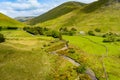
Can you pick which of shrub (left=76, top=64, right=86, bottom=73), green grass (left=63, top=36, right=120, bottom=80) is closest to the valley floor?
green grass (left=63, top=36, right=120, bottom=80)

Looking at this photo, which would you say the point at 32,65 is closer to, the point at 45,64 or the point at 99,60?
the point at 45,64

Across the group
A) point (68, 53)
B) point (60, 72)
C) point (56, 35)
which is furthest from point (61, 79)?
point (56, 35)

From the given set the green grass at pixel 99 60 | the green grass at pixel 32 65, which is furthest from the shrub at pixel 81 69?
the green grass at pixel 99 60

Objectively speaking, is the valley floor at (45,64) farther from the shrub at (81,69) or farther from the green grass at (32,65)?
the shrub at (81,69)

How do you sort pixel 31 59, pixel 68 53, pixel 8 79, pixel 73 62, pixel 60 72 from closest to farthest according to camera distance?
1. pixel 8 79
2. pixel 60 72
3. pixel 31 59
4. pixel 73 62
5. pixel 68 53

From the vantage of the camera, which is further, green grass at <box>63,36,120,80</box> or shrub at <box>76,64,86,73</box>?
green grass at <box>63,36,120,80</box>

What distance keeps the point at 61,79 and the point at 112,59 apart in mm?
32924

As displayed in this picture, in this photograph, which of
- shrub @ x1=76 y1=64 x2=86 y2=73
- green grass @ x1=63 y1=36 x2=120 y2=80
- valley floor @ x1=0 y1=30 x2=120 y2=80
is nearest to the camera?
valley floor @ x1=0 y1=30 x2=120 y2=80

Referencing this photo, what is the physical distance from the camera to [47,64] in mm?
66188

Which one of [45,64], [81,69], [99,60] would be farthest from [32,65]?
[99,60]

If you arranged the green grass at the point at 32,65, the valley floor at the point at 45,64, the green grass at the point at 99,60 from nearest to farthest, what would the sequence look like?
the green grass at the point at 32,65
the valley floor at the point at 45,64
the green grass at the point at 99,60

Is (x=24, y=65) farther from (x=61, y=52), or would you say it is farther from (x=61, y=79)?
(x=61, y=52)

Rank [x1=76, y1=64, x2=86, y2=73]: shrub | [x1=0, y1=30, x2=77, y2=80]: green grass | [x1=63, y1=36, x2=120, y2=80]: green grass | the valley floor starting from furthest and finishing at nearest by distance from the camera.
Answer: [x1=63, y1=36, x2=120, y2=80]: green grass, [x1=76, y1=64, x2=86, y2=73]: shrub, the valley floor, [x1=0, y1=30, x2=77, y2=80]: green grass

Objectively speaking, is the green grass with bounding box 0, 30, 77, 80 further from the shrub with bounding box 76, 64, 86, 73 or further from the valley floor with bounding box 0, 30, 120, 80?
the shrub with bounding box 76, 64, 86, 73
